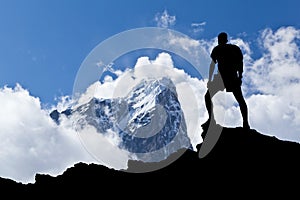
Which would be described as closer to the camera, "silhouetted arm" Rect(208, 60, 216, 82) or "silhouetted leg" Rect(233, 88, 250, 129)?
"silhouetted leg" Rect(233, 88, 250, 129)

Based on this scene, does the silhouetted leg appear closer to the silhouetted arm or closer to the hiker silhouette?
the hiker silhouette

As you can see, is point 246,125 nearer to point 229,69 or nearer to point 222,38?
point 229,69

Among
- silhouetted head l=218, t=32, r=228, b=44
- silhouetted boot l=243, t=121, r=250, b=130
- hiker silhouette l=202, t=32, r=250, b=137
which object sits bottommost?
silhouetted boot l=243, t=121, r=250, b=130

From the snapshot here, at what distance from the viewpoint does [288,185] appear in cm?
1447

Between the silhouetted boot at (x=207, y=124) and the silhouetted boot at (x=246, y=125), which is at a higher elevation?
the silhouetted boot at (x=207, y=124)

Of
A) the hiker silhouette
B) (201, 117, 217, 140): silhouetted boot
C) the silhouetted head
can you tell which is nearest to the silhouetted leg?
the hiker silhouette

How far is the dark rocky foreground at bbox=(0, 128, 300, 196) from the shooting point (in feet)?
48.4

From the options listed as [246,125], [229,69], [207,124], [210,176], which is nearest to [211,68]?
[229,69]

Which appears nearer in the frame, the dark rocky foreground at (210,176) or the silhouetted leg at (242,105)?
Result: the dark rocky foreground at (210,176)

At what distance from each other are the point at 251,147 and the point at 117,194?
568 cm

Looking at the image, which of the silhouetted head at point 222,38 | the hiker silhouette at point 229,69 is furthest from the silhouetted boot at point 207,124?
the silhouetted head at point 222,38

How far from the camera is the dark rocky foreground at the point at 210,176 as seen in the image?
1477cm

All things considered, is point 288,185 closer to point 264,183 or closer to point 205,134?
point 264,183

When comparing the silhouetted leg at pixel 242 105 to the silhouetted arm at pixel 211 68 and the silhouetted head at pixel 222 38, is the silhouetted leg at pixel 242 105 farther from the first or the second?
the silhouetted head at pixel 222 38
